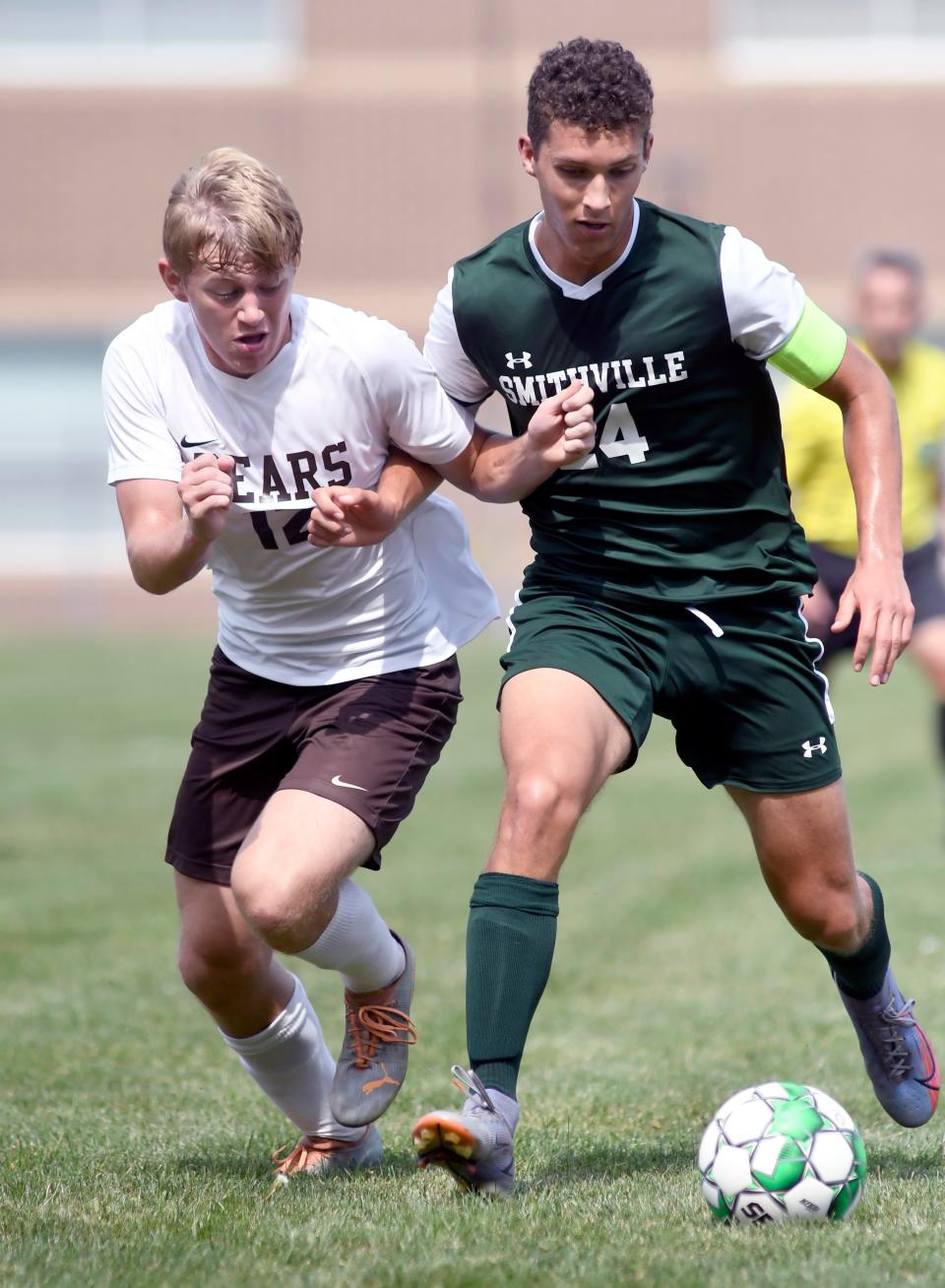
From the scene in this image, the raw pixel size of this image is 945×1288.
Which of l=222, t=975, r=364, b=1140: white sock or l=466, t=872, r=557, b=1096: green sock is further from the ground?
l=466, t=872, r=557, b=1096: green sock

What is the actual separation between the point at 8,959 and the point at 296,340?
4154mm

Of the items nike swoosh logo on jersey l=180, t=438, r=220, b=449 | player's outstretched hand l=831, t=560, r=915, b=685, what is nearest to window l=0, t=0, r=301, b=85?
nike swoosh logo on jersey l=180, t=438, r=220, b=449

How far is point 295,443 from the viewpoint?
13.6 ft

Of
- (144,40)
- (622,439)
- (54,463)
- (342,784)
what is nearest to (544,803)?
(342,784)

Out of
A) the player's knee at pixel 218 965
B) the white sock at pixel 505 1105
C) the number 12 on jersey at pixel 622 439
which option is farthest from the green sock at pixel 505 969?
the number 12 on jersey at pixel 622 439

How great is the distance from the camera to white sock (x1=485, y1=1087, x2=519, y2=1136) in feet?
12.1

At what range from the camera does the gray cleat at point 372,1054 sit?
13.7 feet

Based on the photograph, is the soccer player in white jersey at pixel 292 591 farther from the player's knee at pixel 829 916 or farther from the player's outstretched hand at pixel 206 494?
the player's knee at pixel 829 916

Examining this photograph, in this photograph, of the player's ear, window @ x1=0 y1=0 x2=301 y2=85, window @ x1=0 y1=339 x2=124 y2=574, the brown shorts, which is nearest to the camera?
the player's ear

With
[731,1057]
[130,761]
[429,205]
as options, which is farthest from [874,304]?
[429,205]

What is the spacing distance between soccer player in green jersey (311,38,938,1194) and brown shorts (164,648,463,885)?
306 millimetres

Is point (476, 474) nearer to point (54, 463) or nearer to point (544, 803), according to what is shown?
point (544, 803)

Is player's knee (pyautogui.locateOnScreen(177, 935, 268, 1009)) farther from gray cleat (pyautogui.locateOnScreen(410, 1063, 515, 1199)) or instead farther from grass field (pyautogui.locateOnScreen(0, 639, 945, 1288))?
gray cleat (pyautogui.locateOnScreen(410, 1063, 515, 1199))

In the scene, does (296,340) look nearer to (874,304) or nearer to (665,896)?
(874,304)
